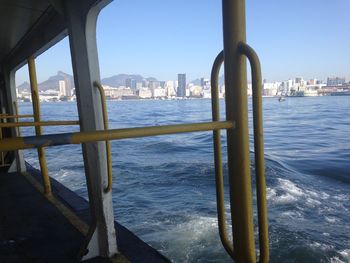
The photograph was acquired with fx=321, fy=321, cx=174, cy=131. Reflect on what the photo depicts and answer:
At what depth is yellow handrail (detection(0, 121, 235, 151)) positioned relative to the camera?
115cm

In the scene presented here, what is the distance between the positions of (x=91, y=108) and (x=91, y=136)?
1.42 m

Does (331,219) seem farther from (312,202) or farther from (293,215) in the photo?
(312,202)

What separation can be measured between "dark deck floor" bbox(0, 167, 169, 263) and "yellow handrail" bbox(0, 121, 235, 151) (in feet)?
5.63

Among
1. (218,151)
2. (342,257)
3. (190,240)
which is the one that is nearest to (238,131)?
(218,151)

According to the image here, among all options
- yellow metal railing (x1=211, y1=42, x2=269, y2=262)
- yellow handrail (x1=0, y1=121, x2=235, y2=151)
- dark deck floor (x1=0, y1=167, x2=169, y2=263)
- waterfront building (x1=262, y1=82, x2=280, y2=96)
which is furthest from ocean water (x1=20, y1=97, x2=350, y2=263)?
waterfront building (x1=262, y1=82, x2=280, y2=96)

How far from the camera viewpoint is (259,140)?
139 cm

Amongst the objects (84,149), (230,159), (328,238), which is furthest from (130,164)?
(230,159)

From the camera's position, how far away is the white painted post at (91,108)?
2496 mm

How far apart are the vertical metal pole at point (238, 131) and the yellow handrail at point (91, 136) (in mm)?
74

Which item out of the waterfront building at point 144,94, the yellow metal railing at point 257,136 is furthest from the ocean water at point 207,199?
the waterfront building at point 144,94

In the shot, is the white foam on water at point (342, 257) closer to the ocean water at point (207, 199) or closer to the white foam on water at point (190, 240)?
the ocean water at point (207, 199)

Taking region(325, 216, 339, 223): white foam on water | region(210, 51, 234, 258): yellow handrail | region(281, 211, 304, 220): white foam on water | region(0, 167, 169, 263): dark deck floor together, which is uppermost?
region(210, 51, 234, 258): yellow handrail

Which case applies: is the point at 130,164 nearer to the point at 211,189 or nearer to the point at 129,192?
the point at 129,192

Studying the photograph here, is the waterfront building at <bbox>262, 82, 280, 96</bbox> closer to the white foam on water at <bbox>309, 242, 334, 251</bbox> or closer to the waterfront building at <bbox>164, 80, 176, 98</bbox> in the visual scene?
the waterfront building at <bbox>164, 80, 176, 98</bbox>
